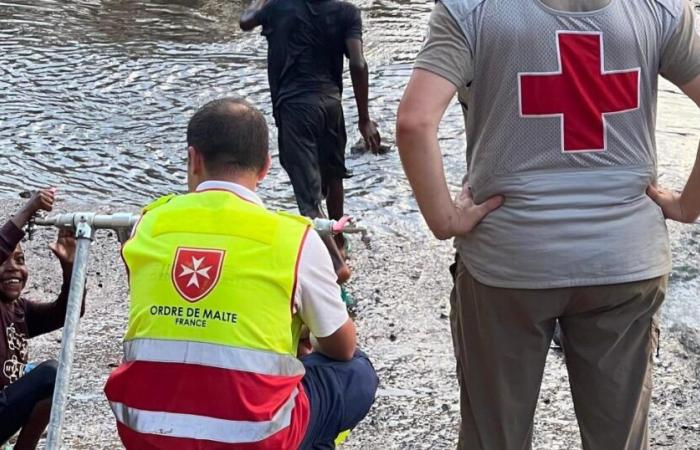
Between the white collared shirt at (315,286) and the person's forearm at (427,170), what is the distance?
301 mm

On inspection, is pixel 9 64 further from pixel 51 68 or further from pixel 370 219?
pixel 370 219

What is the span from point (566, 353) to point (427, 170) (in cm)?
73

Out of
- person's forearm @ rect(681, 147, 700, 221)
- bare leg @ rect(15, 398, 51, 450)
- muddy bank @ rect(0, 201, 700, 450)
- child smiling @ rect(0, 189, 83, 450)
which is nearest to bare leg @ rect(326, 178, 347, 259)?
muddy bank @ rect(0, 201, 700, 450)

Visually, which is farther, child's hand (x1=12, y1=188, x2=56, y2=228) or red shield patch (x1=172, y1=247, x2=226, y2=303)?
child's hand (x1=12, y1=188, x2=56, y2=228)

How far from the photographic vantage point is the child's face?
12.6ft

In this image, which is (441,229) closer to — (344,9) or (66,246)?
(66,246)

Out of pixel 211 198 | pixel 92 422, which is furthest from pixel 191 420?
pixel 92 422

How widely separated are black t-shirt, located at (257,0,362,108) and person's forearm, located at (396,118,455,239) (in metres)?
3.28

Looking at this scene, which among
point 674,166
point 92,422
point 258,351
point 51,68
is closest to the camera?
point 258,351

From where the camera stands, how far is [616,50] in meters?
2.78

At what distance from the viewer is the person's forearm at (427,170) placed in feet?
9.06

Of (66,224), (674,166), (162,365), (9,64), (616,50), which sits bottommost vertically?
(674,166)

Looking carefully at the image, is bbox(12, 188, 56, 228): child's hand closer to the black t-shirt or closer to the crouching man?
the crouching man

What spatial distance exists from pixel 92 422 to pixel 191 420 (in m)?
1.96
